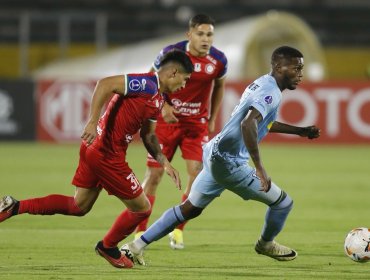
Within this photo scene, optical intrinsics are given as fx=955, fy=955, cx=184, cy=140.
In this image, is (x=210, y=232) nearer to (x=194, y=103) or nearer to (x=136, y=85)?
(x=194, y=103)

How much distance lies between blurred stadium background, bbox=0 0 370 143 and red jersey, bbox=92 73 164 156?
623 inches

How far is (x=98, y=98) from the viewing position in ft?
25.3

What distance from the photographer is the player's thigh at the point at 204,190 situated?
8234 millimetres

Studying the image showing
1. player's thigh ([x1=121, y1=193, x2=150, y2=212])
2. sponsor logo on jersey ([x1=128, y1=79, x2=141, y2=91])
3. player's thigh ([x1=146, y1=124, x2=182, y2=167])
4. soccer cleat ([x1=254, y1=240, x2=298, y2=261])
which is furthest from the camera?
player's thigh ([x1=146, y1=124, x2=182, y2=167])

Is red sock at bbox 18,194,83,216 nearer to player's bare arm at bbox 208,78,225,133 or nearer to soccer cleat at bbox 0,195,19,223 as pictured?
soccer cleat at bbox 0,195,19,223

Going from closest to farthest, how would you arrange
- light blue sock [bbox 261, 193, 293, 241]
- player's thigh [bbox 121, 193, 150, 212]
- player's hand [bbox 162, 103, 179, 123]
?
player's thigh [bbox 121, 193, 150, 212], light blue sock [bbox 261, 193, 293, 241], player's hand [bbox 162, 103, 179, 123]

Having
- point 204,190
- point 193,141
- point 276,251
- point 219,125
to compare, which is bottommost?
point 219,125

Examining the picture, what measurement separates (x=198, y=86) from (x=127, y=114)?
255cm

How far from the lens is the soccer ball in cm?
810

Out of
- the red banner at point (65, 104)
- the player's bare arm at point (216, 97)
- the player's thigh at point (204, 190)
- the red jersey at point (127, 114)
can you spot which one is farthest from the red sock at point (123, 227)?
the red banner at point (65, 104)

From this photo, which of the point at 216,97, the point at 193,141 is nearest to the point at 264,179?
the point at 193,141

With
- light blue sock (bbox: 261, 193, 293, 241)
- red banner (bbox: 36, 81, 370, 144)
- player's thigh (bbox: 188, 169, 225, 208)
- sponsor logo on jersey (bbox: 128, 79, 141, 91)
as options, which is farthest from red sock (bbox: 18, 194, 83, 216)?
red banner (bbox: 36, 81, 370, 144)

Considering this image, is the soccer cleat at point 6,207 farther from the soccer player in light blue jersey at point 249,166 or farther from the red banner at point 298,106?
the red banner at point 298,106

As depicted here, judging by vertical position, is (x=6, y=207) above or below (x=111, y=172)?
below
